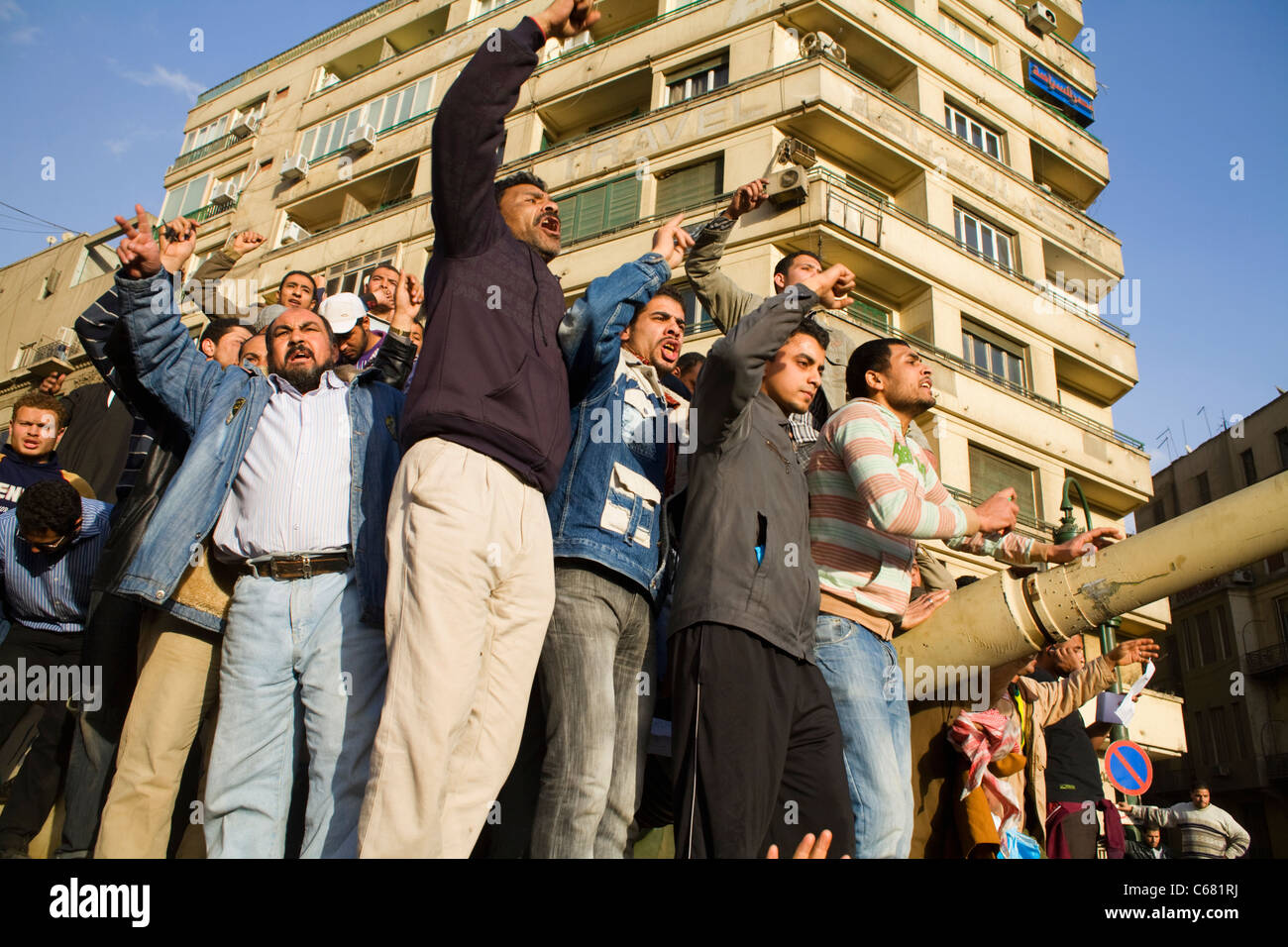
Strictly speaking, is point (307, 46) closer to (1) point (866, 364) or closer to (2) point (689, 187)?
(2) point (689, 187)

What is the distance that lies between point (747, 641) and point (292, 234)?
30771 mm

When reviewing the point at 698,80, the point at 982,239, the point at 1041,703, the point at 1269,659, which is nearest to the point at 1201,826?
the point at 1041,703

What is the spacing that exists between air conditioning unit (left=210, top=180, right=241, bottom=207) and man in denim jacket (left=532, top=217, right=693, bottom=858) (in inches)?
1317

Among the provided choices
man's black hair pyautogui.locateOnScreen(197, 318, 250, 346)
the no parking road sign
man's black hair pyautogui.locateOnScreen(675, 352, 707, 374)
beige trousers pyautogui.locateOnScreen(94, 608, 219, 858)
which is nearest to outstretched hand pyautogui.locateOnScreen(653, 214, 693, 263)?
man's black hair pyautogui.locateOnScreen(675, 352, 707, 374)

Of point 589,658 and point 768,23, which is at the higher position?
point 768,23

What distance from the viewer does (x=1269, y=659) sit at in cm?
3406

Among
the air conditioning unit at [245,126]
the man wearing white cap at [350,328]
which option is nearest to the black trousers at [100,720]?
the man wearing white cap at [350,328]

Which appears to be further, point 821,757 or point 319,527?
point 319,527

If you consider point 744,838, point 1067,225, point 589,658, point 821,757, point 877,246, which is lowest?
point 744,838

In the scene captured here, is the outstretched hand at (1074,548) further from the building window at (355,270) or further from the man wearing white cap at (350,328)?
the building window at (355,270)
